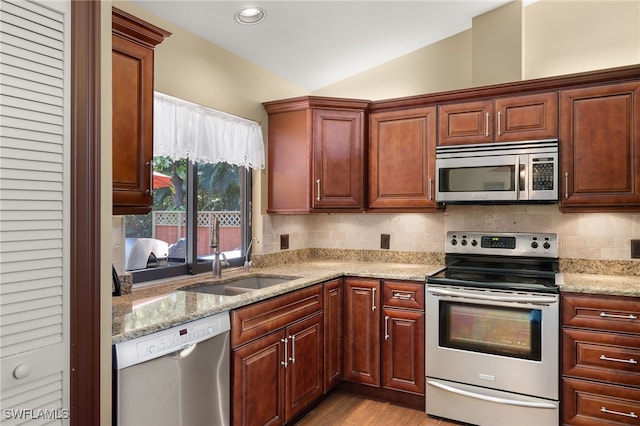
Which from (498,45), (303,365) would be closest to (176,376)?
(303,365)

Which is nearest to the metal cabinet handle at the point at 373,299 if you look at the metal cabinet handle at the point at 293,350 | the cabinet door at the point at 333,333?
the cabinet door at the point at 333,333

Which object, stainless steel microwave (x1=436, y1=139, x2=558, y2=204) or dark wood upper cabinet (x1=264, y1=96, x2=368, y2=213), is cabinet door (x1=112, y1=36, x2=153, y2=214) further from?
stainless steel microwave (x1=436, y1=139, x2=558, y2=204)

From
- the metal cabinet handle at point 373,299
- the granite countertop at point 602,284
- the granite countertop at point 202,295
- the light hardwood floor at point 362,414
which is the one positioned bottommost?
the light hardwood floor at point 362,414

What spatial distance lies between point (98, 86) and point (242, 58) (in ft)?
6.40

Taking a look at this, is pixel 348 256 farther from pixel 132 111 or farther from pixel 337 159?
pixel 132 111

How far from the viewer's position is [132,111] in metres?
1.94

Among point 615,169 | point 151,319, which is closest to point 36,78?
point 151,319

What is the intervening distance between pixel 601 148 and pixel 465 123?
2.86 ft

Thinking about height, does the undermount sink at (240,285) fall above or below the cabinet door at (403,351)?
above

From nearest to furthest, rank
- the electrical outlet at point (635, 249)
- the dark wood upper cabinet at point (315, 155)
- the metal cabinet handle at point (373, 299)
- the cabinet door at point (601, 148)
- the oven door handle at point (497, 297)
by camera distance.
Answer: the oven door handle at point (497, 297) < the cabinet door at point (601, 148) < the electrical outlet at point (635, 249) < the metal cabinet handle at point (373, 299) < the dark wood upper cabinet at point (315, 155)

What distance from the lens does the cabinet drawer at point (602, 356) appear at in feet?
7.87

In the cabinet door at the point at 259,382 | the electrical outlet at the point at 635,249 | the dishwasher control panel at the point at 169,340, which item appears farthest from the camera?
the electrical outlet at the point at 635,249

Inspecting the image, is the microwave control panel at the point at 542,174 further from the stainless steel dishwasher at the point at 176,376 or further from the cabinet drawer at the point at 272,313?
the stainless steel dishwasher at the point at 176,376

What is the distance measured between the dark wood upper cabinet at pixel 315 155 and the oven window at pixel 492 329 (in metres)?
1.15
